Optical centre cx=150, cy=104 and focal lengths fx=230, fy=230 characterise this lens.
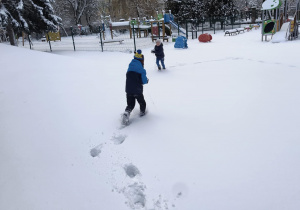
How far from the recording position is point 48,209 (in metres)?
2.71

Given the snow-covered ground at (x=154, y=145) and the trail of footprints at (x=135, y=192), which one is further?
the snow-covered ground at (x=154, y=145)

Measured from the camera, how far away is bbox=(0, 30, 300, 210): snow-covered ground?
9.30 feet

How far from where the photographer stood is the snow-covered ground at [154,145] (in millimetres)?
Answer: 2834

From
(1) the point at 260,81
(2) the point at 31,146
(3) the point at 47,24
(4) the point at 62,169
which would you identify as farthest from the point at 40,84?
(3) the point at 47,24

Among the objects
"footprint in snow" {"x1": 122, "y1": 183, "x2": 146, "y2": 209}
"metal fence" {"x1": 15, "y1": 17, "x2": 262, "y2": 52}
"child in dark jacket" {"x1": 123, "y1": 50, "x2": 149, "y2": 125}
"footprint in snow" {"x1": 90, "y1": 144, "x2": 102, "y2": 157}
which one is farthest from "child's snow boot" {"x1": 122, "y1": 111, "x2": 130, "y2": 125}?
"metal fence" {"x1": 15, "y1": 17, "x2": 262, "y2": 52}

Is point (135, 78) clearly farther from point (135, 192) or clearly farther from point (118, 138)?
point (135, 192)

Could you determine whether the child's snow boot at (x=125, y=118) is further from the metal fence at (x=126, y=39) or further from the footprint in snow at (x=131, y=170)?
the metal fence at (x=126, y=39)

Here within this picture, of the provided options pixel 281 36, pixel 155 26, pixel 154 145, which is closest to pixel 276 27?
pixel 281 36

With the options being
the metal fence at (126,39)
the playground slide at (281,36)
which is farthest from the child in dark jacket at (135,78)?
the playground slide at (281,36)

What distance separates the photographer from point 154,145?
388 centimetres

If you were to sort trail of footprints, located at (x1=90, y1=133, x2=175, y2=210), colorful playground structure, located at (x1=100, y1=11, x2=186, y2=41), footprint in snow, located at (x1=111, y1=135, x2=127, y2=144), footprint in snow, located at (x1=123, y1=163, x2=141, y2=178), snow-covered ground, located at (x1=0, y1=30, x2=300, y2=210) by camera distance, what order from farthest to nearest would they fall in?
1. colorful playground structure, located at (x1=100, y1=11, x2=186, y2=41)
2. footprint in snow, located at (x1=111, y1=135, x2=127, y2=144)
3. footprint in snow, located at (x1=123, y1=163, x2=141, y2=178)
4. snow-covered ground, located at (x1=0, y1=30, x2=300, y2=210)
5. trail of footprints, located at (x1=90, y1=133, x2=175, y2=210)

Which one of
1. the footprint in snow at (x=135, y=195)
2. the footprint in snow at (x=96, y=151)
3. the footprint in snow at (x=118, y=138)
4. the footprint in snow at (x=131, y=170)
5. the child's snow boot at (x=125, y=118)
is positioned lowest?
the footprint in snow at (x=135, y=195)

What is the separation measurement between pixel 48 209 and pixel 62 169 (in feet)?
2.35

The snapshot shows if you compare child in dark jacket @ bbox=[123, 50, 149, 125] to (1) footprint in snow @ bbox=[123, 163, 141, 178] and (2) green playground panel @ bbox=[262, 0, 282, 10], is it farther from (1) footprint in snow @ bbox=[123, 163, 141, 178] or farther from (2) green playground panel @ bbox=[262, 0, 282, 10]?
(2) green playground panel @ bbox=[262, 0, 282, 10]
